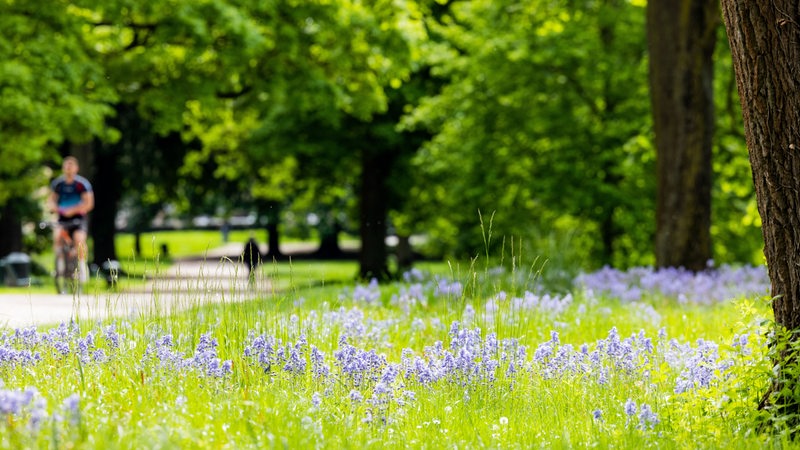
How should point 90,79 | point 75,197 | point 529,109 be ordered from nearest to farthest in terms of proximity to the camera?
point 75,197
point 90,79
point 529,109

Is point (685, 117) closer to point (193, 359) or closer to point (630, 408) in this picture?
point (630, 408)

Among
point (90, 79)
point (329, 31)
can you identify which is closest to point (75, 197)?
point (90, 79)

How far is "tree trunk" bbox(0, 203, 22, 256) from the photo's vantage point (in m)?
27.3

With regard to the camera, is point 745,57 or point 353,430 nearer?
point 353,430

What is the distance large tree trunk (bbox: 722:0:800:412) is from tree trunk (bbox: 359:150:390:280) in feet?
63.8

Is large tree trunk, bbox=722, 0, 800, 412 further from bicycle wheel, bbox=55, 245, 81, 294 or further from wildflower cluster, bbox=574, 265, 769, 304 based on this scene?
bicycle wheel, bbox=55, 245, 81, 294

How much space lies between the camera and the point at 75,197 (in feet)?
48.2

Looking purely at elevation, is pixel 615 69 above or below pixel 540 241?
above

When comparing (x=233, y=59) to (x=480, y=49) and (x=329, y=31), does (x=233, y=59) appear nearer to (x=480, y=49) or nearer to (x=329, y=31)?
(x=329, y=31)

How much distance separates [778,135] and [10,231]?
83.5 ft

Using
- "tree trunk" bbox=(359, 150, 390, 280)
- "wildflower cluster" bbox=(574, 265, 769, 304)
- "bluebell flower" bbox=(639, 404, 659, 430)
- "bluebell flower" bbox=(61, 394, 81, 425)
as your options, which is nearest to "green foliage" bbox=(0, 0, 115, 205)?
"tree trunk" bbox=(359, 150, 390, 280)

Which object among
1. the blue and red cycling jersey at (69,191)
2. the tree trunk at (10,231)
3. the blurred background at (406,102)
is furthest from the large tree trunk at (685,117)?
the tree trunk at (10,231)

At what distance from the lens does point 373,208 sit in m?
25.1

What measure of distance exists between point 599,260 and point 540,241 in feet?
27.9
